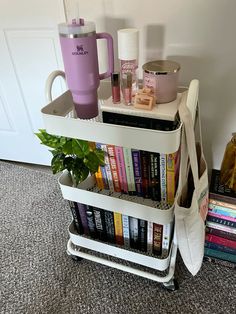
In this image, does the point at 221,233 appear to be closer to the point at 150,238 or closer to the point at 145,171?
the point at 150,238

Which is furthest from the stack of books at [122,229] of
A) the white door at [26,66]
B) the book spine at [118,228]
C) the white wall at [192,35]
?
the white door at [26,66]

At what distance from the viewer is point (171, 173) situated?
29.3 inches

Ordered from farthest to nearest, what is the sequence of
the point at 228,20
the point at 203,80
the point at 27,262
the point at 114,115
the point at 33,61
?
the point at 33,61 → the point at 27,262 → the point at 203,80 → the point at 228,20 → the point at 114,115

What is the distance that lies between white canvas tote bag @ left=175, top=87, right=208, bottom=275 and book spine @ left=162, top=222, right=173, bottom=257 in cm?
6

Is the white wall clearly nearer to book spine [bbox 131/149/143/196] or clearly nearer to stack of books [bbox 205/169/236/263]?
stack of books [bbox 205/169/236/263]

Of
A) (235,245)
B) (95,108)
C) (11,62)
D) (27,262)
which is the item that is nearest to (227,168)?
(235,245)

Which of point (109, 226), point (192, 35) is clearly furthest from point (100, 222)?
point (192, 35)

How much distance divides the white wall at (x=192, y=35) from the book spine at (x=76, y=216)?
570mm

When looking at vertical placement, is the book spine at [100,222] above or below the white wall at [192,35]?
below

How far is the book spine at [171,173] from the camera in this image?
2.35 ft

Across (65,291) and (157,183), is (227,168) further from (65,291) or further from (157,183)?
(65,291)

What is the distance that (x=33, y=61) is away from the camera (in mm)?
1205

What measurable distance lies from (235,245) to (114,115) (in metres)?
0.65

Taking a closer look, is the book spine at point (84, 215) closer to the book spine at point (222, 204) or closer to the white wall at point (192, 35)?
the book spine at point (222, 204)
